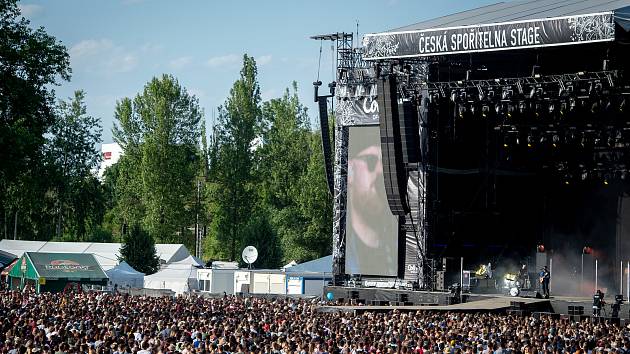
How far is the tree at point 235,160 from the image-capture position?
67.9 m

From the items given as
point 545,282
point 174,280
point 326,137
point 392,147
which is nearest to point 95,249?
point 174,280

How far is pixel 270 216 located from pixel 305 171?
14.2 ft

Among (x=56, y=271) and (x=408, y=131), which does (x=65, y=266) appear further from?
(x=408, y=131)

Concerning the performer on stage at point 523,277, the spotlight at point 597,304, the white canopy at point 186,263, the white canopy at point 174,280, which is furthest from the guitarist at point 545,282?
the white canopy at point 186,263

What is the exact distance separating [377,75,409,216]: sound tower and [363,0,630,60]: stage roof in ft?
4.35

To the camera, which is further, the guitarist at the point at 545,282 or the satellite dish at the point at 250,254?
the satellite dish at the point at 250,254

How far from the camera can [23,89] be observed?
3200 cm

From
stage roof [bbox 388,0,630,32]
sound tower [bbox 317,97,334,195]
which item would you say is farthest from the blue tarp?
stage roof [bbox 388,0,630,32]

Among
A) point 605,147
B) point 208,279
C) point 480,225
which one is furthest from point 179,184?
point 605,147

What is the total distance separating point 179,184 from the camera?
225 feet

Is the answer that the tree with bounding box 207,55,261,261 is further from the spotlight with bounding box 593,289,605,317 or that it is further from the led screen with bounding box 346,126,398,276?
the spotlight with bounding box 593,289,605,317

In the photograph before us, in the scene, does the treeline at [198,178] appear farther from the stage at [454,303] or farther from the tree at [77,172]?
the stage at [454,303]

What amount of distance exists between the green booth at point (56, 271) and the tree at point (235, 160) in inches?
969

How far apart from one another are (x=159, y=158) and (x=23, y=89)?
3593cm
